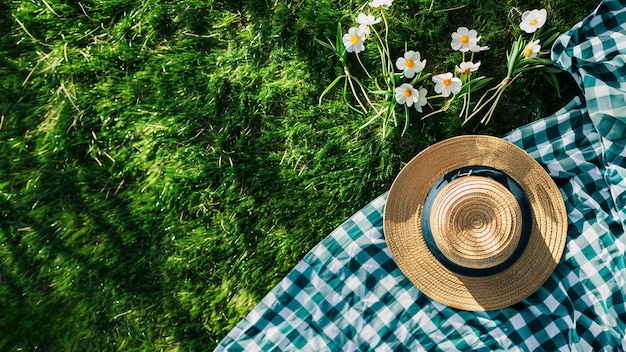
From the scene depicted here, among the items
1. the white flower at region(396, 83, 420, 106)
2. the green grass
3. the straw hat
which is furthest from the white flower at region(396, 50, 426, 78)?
the straw hat

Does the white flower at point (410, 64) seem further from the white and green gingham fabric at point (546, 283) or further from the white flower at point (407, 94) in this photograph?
the white and green gingham fabric at point (546, 283)

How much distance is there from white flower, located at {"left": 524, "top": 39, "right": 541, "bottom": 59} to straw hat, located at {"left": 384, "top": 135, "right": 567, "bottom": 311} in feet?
1.40

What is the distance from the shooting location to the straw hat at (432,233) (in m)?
2.20

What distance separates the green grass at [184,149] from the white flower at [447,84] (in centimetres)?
15

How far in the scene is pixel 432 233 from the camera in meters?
2.13

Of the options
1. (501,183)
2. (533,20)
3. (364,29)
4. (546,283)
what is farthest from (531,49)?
(546,283)

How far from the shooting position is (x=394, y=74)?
2.39 metres

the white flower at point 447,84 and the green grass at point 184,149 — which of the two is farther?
the green grass at point 184,149

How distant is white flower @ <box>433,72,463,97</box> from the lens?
2.32m

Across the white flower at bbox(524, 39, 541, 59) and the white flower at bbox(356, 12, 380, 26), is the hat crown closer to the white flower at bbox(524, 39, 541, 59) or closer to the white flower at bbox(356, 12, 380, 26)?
the white flower at bbox(524, 39, 541, 59)

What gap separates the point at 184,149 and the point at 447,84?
122 cm

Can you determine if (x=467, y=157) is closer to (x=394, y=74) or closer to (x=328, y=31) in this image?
(x=394, y=74)

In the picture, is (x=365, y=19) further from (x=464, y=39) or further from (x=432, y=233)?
(x=432, y=233)

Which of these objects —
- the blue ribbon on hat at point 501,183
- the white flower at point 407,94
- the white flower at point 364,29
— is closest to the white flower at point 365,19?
the white flower at point 364,29
